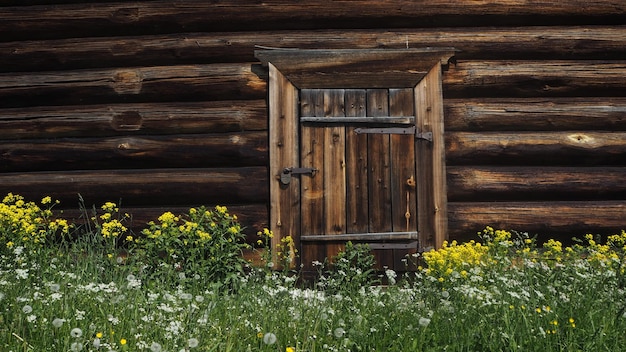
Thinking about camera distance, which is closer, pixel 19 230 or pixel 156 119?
pixel 19 230

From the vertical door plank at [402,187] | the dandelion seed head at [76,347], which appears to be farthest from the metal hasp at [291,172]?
the dandelion seed head at [76,347]

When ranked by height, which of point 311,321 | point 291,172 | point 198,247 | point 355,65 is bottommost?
point 311,321

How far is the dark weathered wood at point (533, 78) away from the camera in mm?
5645

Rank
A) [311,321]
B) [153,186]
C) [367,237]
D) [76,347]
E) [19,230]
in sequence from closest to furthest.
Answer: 1. [76,347]
2. [311,321]
3. [19,230]
4. [367,237]
5. [153,186]

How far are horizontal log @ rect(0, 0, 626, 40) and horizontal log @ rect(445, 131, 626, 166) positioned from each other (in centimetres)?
112

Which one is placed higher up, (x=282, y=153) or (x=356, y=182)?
(x=282, y=153)

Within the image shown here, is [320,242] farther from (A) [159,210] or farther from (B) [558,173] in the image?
(B) [558,173]

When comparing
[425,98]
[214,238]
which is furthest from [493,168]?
[214,238]

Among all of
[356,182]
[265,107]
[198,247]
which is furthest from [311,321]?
[265,107]

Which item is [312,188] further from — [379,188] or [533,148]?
[533,148]

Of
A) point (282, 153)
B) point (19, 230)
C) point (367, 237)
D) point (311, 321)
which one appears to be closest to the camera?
point (311, 321)

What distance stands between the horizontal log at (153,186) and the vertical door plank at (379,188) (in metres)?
1.01

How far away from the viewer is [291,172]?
5484mm

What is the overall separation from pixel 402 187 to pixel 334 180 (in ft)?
2.10
